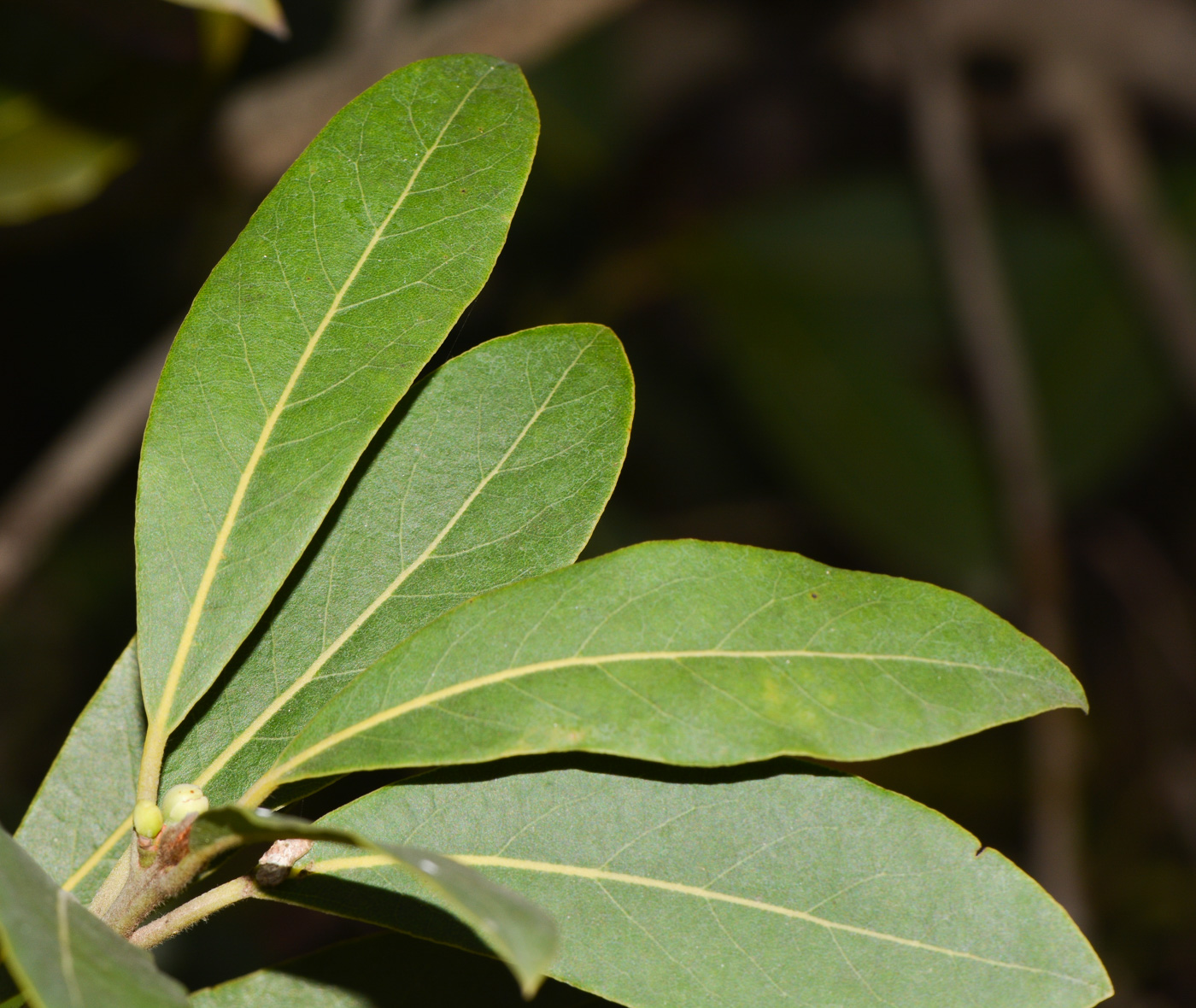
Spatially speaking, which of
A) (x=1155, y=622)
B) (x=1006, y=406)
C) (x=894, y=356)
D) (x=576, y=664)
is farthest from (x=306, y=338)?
Answer: (x=1155, y=622)

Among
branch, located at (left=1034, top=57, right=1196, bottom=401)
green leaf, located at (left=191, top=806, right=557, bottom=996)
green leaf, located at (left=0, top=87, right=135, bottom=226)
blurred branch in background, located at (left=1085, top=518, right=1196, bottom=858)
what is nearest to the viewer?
green leaf, located at (left=191, top=806, right=557, bottom=996)

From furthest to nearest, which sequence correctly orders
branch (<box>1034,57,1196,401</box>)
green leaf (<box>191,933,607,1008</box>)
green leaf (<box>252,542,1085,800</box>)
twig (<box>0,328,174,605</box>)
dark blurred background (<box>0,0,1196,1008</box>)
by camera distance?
branch (<box>1034,57,1196,401</box>), dark blurred background (<box>0,0,1196,1008</box>), twig (<box>0,328,174,605</box>), green leaf (<box>191,933,607,1008</box>), green leaf (<box>252,542,1085,800</box>)

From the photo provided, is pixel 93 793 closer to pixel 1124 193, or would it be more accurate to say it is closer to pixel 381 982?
pixel 381 982

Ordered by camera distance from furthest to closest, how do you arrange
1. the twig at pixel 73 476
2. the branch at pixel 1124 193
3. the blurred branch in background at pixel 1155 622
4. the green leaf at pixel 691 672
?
the blurred branch in background at pixel 1155 622
the branch at pixel 1124 193
the twig at pixel 73 476
the green leaf at pixel 691 672

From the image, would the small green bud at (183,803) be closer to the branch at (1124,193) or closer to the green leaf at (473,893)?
the green leaf at (473,893)

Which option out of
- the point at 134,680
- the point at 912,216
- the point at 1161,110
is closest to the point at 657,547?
the point at 134,680

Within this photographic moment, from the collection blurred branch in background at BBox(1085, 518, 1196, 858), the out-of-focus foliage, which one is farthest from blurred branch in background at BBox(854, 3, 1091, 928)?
blurred branch in background at BBox(1085, 518, 1196, 858)

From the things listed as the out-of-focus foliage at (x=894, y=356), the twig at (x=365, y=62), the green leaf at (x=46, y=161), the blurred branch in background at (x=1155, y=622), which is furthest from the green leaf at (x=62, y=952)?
the blurred branch in background at (x=1155, y=622)

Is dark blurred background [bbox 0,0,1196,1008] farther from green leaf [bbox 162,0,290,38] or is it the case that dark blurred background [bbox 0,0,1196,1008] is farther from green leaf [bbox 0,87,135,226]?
green leaf [bbox 162,0,290,38]
